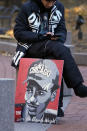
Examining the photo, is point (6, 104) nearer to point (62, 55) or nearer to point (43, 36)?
point (62, 55)

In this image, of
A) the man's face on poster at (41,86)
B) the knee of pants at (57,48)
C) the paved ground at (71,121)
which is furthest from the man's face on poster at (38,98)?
the knee of pants at (57,48)

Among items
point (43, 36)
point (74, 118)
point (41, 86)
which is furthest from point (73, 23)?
point (41, 86)

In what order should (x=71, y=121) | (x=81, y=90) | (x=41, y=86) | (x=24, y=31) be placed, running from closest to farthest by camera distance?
(x=81, y=90)
(x=41, y=86)
(x=24, y=31)
(x=71, y=121)

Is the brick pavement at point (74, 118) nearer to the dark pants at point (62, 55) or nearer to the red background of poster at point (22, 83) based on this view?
the red background of poster at point (22, 83)

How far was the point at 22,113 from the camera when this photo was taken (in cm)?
681

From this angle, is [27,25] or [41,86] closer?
[41,86]

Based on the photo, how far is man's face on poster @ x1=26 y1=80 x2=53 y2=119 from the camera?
672 centimetres

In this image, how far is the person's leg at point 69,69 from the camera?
6527 mm

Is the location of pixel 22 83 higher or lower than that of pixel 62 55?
lower

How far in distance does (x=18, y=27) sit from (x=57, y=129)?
1.32 metres

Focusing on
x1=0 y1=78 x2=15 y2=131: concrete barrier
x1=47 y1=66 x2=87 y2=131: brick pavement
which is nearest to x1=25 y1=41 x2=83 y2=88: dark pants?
x1=47 y1=66 x2=87 y2=131: brick pavement

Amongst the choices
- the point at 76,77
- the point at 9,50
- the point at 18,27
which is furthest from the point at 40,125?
the point at 9,50

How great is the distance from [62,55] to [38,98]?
1.95 ft

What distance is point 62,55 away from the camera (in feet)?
21.7
